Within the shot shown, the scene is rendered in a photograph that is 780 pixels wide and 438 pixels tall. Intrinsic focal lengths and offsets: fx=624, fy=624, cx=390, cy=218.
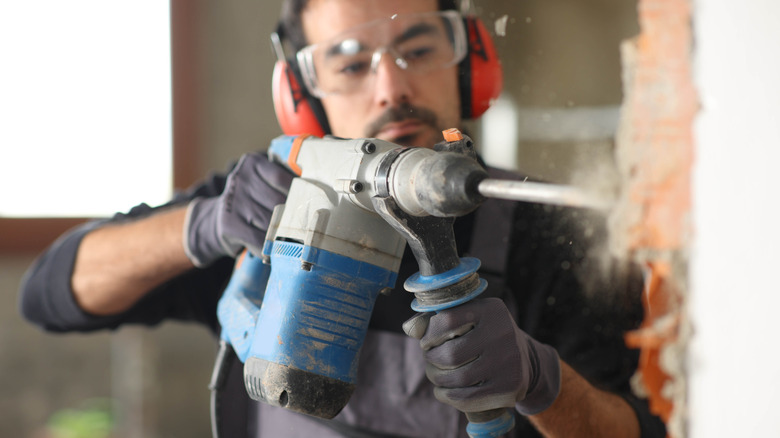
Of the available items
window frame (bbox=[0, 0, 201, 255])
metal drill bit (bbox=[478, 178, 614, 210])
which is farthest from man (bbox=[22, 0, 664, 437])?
window frame (bbox=[0, 0, 201, 255])

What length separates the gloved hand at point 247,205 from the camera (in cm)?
86

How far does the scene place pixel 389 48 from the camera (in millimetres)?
817

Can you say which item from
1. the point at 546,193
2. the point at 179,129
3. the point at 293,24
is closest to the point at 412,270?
the point at 546,193

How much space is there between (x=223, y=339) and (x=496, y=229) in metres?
0.41

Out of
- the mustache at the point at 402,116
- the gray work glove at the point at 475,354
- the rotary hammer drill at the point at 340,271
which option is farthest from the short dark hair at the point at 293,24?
the gray work glove at the point at 475,354

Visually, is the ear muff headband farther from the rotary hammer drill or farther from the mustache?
the rotary hammer drill

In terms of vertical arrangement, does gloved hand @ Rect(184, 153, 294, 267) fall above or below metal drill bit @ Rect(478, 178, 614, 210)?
below

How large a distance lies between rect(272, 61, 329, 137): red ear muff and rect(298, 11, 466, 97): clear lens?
3.1 inches

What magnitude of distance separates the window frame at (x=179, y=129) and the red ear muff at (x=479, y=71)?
1.56 m

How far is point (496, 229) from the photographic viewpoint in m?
0.87

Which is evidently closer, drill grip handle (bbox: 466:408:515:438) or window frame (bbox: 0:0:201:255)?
drill grip handle (bbox: 466:408:515:438)

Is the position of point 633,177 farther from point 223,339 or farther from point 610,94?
point 223,339

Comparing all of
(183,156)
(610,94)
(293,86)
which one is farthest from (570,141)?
(183,156)

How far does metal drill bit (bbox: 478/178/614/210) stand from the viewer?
437mm
